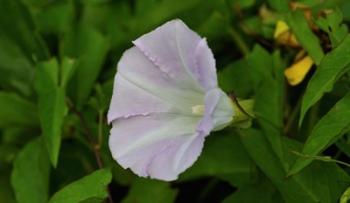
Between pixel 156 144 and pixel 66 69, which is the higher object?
pixel 156 144

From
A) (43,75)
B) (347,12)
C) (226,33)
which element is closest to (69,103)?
(43,75)

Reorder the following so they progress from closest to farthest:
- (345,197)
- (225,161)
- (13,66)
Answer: (345,197)
(225,161)
(13,66)

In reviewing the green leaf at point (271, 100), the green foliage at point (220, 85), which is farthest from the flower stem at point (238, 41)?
the green leaf at point (271, 100)

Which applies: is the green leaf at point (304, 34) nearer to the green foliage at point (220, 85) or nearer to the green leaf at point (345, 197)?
the green foliage at point (220, 85)

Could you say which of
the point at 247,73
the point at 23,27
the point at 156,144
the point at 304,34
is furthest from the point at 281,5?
the point at 23,27

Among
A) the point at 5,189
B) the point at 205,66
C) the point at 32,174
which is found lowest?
the point at 5,189

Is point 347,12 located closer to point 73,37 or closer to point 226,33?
point 226,33

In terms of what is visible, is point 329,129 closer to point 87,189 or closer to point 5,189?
point 87,189
